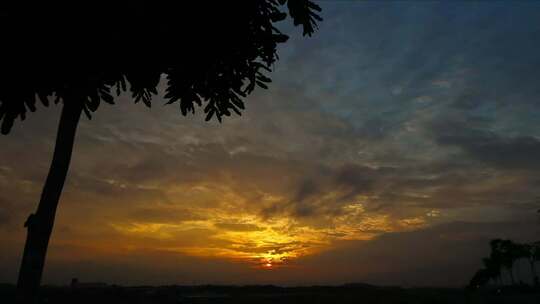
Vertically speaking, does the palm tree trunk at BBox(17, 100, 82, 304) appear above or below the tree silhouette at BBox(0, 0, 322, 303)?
below

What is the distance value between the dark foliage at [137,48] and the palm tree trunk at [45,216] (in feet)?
1.61

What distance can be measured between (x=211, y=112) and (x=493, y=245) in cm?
6947

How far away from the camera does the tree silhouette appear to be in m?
6.89

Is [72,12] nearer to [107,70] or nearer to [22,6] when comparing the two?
[22,6]

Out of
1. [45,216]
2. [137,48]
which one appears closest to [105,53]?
[137,48]

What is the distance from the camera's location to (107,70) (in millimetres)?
8000

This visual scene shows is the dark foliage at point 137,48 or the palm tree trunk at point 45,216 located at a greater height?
the dark foliage at point 137,48

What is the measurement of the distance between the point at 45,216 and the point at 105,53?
281 centimetres

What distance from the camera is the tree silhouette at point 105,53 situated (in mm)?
6887

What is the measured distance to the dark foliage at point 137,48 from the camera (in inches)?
270

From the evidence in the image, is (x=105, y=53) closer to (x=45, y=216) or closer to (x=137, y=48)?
(x=137, y=48)

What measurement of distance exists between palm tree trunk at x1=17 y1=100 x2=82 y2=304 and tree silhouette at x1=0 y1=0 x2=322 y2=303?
2 cm

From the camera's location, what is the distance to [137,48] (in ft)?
24.8

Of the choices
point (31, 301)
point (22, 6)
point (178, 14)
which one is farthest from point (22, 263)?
point (178, 14)
